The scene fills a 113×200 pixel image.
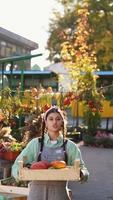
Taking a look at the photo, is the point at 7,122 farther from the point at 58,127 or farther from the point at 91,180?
the point at 58,127

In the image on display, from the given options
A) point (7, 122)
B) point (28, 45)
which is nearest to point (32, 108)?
point (7, 122)

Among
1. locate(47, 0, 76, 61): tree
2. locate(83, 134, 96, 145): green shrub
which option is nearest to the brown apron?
locate(83, 134, 96, 145): green shrub

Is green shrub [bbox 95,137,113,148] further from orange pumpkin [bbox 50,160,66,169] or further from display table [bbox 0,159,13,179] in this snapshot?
orange pumpkin [bbox 50,160,66,169]

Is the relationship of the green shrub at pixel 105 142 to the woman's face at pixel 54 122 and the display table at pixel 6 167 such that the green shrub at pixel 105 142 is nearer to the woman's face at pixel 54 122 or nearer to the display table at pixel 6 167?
the display table at pixel 6 167

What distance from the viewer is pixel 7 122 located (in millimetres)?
9914

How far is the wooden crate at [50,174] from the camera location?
4.34 metres

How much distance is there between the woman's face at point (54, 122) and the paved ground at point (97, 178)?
3898 millimetres

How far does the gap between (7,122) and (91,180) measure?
1.95m

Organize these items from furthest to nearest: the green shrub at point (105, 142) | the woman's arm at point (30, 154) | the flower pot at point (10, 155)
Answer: the green shrub at point (105, 142)
the flower pot at point (10, 155)
the woman's arm at point (30, 154)

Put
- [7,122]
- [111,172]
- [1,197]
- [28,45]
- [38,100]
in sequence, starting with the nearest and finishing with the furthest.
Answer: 1. [1,197]
2. [7,122]
3. [38,100]
4. [111,172]
5. [28,45]

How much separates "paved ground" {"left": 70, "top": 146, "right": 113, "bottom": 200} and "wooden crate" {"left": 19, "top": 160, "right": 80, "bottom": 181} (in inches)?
161

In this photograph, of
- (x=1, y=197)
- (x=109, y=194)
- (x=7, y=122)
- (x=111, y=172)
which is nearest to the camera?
(x=1, y=197)

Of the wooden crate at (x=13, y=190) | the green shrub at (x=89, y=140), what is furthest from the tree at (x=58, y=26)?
the wooden crate at (x=13, y=190)

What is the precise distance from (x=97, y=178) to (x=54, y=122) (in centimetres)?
622
